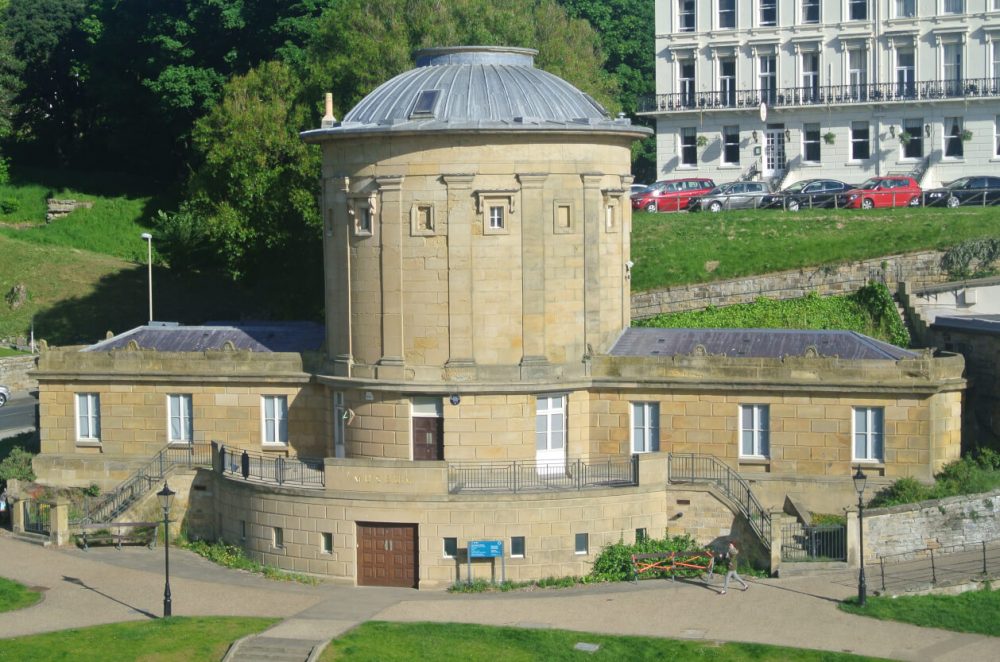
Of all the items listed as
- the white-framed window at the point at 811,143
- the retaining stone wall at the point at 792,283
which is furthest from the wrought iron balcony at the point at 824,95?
the retaining stone wall at the point at 792,283

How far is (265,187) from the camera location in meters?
65.6

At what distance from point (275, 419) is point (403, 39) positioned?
18908 millimetres

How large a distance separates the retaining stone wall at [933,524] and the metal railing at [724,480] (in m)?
2.74

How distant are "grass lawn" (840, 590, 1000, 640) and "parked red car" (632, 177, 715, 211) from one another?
33354 mm

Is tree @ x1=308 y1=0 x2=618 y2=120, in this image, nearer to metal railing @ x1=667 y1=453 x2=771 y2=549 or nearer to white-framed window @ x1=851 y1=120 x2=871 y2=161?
white-framed window @ x1=851 y1=120 x2=871 y2=161

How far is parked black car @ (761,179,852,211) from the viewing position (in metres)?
71.8

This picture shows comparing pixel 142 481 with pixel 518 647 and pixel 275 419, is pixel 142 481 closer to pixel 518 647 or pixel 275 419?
pixel 275 419

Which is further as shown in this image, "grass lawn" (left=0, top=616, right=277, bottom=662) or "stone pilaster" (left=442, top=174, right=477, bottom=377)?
"stone pilaster" (left=442, top=174, right=477, bottom=377)

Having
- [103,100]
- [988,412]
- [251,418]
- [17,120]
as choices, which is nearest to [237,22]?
[103,100]

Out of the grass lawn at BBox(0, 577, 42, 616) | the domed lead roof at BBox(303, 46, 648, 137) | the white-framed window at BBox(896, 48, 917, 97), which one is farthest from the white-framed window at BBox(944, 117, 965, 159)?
the grass lawn at BBox(0, 577, 42, 616)

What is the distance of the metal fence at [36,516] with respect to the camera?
167 feet

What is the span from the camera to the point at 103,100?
98.6 metres

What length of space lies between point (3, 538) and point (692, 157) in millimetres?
41720

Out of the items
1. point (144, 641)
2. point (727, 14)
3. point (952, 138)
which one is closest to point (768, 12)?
point (727, 14)
